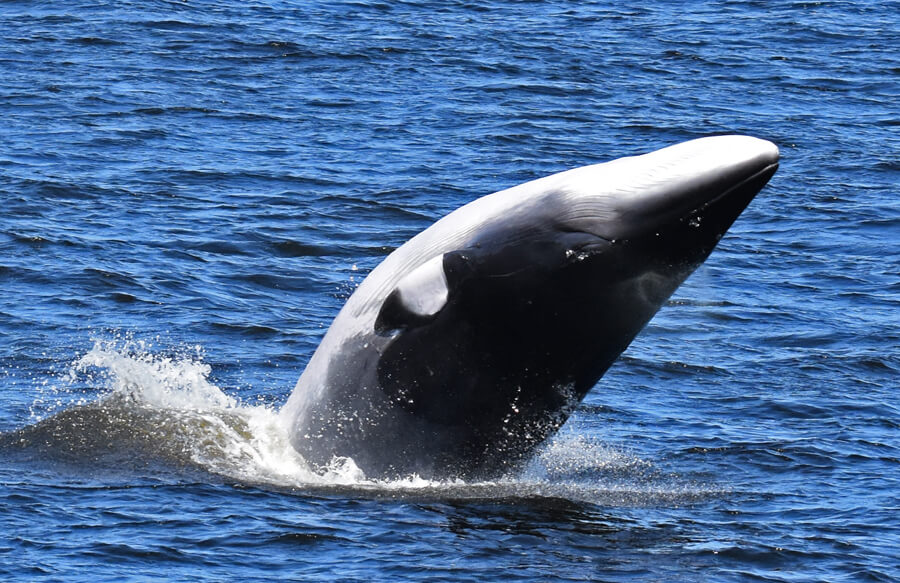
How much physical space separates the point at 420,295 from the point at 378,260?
13287 millimetres

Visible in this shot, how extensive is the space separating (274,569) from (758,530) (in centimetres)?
551

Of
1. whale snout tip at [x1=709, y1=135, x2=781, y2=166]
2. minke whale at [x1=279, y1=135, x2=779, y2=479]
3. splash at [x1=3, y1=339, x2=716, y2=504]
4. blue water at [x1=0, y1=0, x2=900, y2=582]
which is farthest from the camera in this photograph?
splash at [x1=3, y1=339, x2=716, y2=504]

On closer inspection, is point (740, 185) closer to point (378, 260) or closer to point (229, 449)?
point (229, 449)

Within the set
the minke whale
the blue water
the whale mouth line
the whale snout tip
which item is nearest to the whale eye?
the minke whale

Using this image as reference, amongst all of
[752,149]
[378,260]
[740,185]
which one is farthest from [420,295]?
[378,260]

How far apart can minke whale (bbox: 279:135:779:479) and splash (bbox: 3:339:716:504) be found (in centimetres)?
34

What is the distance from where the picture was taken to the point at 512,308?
17500 mm

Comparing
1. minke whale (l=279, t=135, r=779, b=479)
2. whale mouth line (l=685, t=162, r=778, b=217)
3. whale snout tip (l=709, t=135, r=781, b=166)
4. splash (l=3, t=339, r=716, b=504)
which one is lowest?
splash (l=3, t=339, r=716, b=504)

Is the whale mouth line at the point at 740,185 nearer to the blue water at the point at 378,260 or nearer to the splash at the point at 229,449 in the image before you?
the blue water at the point at 378,260

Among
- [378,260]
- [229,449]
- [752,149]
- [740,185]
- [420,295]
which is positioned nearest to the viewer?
[752,149]

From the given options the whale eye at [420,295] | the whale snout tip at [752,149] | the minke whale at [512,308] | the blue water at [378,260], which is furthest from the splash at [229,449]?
the whale snout tip at [752,149]

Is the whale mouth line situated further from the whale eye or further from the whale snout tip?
the whale eye

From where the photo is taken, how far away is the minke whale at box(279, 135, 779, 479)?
55.4 feet

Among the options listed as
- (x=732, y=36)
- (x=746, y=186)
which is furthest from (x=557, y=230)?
(x=732, y=36)
